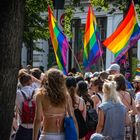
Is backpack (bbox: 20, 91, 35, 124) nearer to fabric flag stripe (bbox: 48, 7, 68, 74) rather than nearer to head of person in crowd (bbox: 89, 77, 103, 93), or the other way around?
head of person in crowd (bbox: 89, 77, 103, 93)

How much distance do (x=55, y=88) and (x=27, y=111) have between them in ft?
7.16

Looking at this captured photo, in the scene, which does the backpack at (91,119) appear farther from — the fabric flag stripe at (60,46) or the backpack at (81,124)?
the fabric flag stripe at (60,46)

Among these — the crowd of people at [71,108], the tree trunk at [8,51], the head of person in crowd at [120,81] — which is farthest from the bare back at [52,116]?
the head of person in crowd at [120,81]

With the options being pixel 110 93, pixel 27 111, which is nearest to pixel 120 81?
pixel 110 93

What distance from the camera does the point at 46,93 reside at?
7.79 meters

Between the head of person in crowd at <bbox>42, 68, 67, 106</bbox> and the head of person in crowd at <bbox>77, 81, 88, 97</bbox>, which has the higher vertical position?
the head of person in crowd at <bbox>42, 68, 67, 106</bbox>

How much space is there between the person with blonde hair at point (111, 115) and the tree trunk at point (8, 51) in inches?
70.3

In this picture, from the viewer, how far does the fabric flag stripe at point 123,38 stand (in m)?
16.1

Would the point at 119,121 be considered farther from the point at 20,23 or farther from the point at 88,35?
the point at 88,35

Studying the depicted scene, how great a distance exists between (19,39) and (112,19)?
39.4 meters

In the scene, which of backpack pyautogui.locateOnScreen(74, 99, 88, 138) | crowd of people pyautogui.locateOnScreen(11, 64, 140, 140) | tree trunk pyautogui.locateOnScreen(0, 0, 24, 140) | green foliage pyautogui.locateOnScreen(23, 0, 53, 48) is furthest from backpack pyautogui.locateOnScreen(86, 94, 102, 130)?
green foliage pyautogui.locateOnScreen(23, 0, 53, 48)

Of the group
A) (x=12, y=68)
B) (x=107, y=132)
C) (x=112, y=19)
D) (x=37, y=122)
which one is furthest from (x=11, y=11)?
(x=112, y=19)

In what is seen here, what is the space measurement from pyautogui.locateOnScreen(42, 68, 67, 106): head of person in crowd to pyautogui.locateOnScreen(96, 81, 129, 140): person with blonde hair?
1.31m

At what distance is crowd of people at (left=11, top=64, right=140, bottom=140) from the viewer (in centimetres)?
776
